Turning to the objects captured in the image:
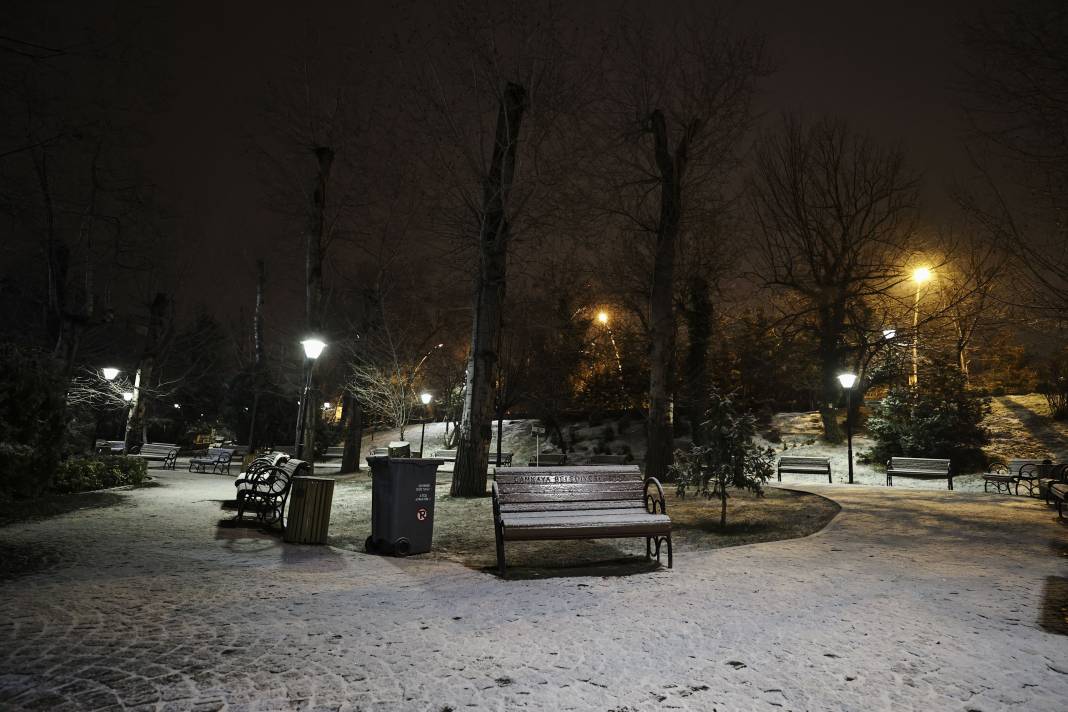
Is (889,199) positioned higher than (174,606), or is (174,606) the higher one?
(889,199)

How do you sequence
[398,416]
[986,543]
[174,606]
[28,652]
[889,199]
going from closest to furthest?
1. [28,652]
2. [174,606]
3. [986,543]
4. [398,416]
5. [889,199]

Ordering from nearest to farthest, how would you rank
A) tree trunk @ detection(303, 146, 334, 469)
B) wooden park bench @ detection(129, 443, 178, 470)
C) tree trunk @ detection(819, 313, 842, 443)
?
tree trunk @ detection(303, 146, 334, 469), tree trunk @ detection(819, 313, 842, 443), wooden park bench @ detection(129, 443, 178, 470)

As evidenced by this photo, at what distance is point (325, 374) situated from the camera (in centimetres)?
2905

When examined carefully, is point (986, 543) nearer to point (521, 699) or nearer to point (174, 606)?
point (521, 699)

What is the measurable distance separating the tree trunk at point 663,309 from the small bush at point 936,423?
35.5ft

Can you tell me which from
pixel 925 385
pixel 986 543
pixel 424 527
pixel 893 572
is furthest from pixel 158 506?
pixel 925 385

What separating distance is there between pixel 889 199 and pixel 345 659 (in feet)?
77.2

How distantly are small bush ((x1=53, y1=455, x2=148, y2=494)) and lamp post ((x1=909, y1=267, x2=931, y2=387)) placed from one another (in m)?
22.0

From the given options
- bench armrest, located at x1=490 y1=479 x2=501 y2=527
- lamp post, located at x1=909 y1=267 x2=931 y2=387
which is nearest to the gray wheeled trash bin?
bench armrest, located at x1=490 y1=479 x2=501 y2=527

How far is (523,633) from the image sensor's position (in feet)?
13.0

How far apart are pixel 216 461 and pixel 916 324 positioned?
2515cm

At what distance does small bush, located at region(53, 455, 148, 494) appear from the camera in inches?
448

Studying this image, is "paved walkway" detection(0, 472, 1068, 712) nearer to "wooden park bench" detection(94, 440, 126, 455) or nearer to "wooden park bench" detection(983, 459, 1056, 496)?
"wooden park bench" detection(983, 459, 1056, 496)

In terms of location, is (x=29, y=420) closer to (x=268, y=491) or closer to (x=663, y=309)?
(x=268, y=491)
